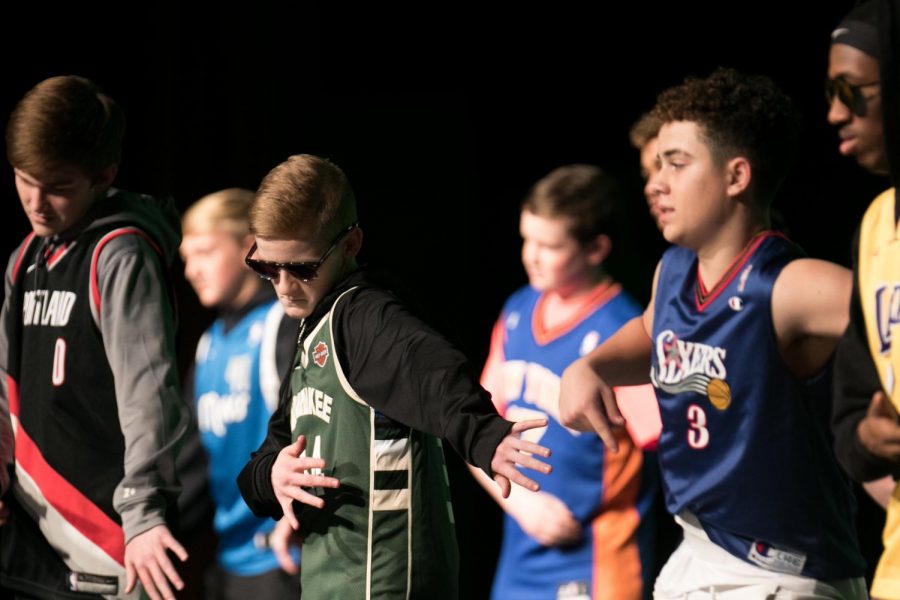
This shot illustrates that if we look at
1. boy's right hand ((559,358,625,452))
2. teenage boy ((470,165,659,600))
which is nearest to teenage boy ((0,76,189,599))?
boy's right hand ((559,358,625,452))

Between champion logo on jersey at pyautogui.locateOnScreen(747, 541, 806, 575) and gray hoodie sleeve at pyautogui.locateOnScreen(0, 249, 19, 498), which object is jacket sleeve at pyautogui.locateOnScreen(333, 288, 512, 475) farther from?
gray hoodie sleeve at pyautogui.locateOnScreen(0, 249, 19, 498)

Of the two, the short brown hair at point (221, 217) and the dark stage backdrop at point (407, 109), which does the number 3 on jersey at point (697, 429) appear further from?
the short brown hair at point (221, 217)

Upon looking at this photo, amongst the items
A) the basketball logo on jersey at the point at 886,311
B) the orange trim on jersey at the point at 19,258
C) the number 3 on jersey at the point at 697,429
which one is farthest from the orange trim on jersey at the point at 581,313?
the basketball logo on jersey at the point at 886,311

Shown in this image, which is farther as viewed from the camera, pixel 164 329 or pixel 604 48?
pixel 604 48

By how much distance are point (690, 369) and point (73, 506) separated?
1.51m

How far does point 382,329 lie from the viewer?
91.8 inches

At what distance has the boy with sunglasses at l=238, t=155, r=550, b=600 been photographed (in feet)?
7.45

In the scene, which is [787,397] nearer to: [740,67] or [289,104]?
[740,67]

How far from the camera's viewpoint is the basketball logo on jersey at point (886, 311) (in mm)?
1883

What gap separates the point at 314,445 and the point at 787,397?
0.92 meters

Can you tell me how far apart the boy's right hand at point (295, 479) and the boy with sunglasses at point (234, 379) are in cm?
104

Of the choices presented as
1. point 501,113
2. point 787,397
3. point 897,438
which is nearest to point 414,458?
point 787,397

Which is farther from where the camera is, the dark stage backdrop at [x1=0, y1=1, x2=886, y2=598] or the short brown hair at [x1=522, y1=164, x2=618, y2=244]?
the dark stage backdrop at [x1=0, y1=1, x2=886, y2=598]

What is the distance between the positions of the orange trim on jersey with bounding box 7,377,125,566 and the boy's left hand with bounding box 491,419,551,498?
1.28 meters
